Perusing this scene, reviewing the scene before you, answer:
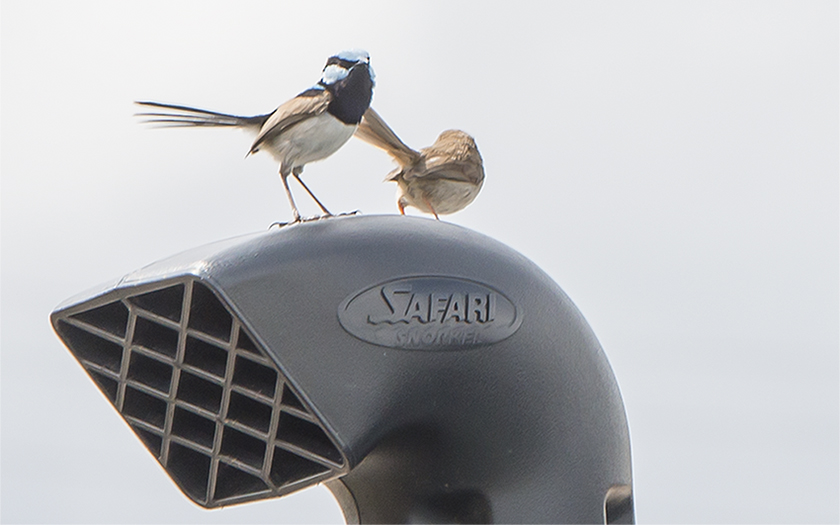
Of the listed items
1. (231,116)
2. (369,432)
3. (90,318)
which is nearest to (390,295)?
(369,432)

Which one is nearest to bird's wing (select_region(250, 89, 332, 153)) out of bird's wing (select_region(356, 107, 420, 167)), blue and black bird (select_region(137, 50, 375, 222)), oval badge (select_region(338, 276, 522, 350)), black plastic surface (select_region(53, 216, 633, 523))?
blue and black bird (select_region(137, 50, 375, 222))

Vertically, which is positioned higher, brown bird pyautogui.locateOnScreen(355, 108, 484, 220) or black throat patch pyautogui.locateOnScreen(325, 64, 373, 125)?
brown bird pyautogui.locateOnScreen(355, 108, 484, 220)

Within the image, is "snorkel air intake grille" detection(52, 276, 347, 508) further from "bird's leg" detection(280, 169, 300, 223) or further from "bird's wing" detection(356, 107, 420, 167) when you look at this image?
"bird's wing" detection(356, 107, 420, 167)

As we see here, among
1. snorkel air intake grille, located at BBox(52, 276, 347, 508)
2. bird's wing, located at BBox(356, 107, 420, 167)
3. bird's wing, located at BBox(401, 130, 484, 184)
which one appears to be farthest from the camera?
bird's wing, located at BBox(401, 130, 484, 184)

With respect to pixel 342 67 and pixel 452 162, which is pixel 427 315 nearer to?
pixel 342 67

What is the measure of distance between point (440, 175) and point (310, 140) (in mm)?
2417

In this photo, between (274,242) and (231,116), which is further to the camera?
(231,116)

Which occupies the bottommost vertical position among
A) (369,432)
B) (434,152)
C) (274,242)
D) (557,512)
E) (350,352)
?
(557,512)

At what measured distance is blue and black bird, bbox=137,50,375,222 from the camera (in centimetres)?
351

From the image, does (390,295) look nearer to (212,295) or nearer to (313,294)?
(313,294)

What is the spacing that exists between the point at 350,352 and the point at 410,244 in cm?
29

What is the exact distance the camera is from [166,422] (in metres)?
2.20

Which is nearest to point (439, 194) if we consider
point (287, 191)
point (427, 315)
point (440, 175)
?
point (440, 175)

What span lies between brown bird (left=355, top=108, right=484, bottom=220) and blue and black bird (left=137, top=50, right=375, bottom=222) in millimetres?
2118
